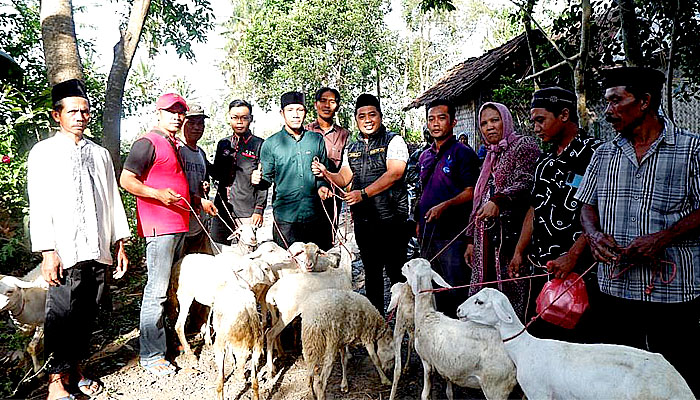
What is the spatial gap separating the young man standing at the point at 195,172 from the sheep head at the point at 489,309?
309 cm

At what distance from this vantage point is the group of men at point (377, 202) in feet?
8.66

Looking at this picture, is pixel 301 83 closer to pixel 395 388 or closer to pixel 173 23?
pixel 173 23

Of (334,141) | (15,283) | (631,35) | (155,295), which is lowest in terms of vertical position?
(155,295)

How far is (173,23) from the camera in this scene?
935 cm

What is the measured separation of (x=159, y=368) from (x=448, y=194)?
314 cm

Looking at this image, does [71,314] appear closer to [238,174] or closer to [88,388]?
[88,388]

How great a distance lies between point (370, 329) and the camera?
163 inches

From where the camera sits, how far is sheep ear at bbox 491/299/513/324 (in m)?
3.00

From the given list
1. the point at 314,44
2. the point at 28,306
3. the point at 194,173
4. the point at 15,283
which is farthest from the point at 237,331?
the point at 314,44

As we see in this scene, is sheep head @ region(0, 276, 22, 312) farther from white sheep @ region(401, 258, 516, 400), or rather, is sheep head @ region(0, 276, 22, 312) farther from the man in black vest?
white sheep @ region(401, 258, 516, 400)

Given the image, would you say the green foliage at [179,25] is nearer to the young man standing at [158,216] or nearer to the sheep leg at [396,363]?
the young man standing at [158,216]

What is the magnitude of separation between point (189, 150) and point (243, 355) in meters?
2.46

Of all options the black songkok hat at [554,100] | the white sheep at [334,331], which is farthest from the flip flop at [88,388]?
the black songkok hat at [554,100]

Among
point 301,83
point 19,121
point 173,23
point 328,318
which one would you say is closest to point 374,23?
point 301,83
